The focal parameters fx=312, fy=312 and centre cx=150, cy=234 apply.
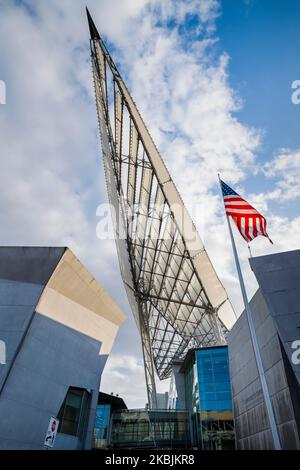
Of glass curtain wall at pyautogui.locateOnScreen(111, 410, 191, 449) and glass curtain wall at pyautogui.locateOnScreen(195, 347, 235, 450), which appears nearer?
glass curtain wall at pyautogui.locateOnScreen(195, 347, 235, 450)

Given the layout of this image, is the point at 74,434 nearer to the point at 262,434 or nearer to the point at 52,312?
the point at 52,312

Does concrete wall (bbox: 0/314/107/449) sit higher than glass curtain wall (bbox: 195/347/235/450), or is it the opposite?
glass curtain wall (bbox: 195/347/235/450)

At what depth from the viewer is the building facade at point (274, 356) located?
10320 millimetres

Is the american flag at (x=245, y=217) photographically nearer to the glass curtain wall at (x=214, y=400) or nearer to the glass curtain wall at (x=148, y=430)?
the glass curtain wall at (x=214, y=400)

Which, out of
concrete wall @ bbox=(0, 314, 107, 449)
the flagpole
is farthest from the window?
the flagpole

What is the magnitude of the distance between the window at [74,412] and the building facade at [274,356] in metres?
7.62

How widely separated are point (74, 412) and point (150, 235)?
20622 millimetres

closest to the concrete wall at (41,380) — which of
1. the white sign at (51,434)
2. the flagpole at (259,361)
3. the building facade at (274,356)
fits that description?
the white sign at (51,434)

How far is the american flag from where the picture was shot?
11625 mm

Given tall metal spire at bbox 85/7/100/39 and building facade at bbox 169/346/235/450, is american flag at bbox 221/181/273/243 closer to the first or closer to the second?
tall metal spire at bbox 85/7/100/39

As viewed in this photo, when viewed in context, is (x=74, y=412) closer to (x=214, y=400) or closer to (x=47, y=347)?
(x=47, y=347)

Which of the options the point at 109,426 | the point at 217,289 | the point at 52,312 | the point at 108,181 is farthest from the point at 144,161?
the point at 109,426

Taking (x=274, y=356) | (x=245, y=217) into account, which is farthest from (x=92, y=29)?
(x=274, y=356)

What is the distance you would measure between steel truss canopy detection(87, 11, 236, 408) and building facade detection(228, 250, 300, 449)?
47.6ft
